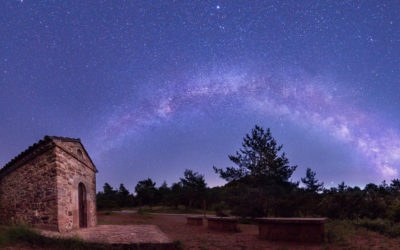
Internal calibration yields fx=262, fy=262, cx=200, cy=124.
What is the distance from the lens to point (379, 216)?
1329cm

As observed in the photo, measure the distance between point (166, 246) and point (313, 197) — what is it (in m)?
13.2

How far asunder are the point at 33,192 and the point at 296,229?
9.44 meters

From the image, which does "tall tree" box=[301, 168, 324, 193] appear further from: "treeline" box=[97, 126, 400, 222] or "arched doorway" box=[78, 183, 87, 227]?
"arched doorway" box=[78, 183, 87, 227]

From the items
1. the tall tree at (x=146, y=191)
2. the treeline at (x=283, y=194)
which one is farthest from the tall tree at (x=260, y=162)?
the tall tree at (x=146, y=191)

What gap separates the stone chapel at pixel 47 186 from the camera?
29.9ft

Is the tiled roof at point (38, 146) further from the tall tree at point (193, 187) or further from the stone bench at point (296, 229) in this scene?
the tall tree at point (193, 187)

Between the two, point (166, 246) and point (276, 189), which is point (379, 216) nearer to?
point (276, 189)

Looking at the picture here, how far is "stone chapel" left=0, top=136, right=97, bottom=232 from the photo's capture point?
9.10 m

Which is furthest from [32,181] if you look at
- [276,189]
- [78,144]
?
[276,189]

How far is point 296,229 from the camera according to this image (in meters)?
8.59

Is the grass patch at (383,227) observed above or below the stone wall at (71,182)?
below

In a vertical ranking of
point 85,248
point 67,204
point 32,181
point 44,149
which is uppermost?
point 44,149

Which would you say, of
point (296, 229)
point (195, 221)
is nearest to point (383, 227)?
point (296, 229)

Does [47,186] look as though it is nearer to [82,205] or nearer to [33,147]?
[33,147]
